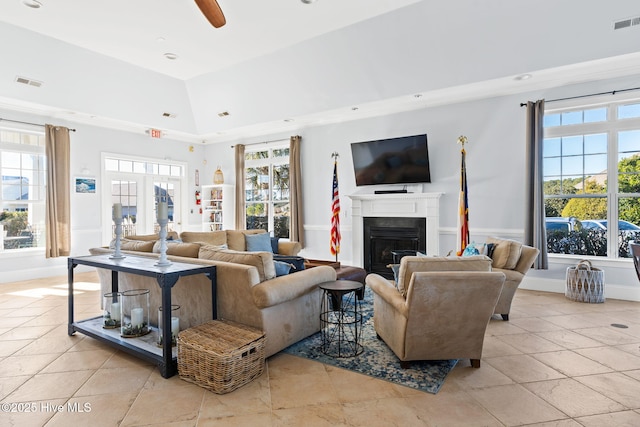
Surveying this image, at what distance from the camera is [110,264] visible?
3080 mm

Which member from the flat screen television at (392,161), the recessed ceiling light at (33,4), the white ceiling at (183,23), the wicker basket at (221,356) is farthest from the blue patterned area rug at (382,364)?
the recessed ceiling light at (33,4)

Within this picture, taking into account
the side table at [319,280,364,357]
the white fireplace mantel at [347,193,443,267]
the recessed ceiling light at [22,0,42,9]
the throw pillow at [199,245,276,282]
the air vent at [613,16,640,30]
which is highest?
the recessed ceiling light at [22,0,42,9]

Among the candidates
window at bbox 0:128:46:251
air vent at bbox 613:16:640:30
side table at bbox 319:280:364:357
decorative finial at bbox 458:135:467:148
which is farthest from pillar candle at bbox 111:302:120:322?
air vent at bbox 613:16:640:30

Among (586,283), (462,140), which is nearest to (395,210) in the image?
(462,140)

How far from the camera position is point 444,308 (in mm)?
2504

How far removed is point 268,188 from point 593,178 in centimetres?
588

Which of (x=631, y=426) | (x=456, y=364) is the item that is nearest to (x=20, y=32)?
(x=456, y=364)

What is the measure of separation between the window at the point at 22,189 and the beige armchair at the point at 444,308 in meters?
6.61

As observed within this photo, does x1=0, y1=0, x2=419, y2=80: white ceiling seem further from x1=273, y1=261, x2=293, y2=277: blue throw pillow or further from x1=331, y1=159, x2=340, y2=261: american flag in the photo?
x1=273, y1=261, x2=293, y2=277: blue throw pillow

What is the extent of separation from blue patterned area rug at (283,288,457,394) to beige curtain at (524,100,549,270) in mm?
2960

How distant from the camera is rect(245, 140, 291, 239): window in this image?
784 centimetres

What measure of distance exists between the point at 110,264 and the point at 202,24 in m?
3.24

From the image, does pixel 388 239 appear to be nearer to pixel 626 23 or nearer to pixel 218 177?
pixel 626 23

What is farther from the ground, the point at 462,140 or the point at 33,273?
the point at 462,140
